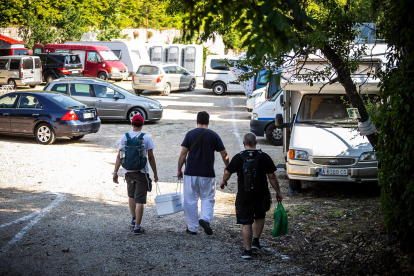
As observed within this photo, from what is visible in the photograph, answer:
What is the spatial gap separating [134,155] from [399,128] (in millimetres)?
3365

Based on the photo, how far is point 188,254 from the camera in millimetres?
5695

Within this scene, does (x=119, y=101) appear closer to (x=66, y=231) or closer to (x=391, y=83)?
(x=66, y=231)

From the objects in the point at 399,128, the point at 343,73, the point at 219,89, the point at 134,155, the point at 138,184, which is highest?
the point at 219,89

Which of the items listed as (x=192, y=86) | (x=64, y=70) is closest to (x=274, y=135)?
(x=192, y=86)

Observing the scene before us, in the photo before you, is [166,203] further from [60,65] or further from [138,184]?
[60,65]

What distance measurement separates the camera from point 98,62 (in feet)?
108

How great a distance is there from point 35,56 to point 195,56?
507 inches

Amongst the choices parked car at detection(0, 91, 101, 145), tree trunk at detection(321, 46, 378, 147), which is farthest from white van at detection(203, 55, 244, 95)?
tree trunk at detection(321, 46, 378, 147)

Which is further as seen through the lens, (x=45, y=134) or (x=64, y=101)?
(x=64, y=101)

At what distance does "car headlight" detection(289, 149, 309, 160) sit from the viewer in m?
8.46

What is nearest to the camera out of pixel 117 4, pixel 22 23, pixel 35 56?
pixel 35 56

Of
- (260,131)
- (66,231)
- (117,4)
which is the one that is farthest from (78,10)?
(66,231)

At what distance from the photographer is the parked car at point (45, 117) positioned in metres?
13.3

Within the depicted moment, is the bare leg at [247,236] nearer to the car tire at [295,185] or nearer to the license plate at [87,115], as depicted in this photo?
the car tire at [295,185]
